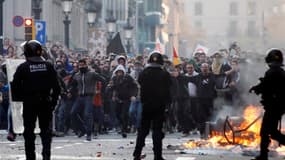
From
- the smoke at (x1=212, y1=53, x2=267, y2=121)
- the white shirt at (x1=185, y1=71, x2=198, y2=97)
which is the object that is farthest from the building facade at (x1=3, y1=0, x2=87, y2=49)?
the smoke at (x1=212, y1=53, x2=267, y2=121)

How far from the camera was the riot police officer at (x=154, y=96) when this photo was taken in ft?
53.0

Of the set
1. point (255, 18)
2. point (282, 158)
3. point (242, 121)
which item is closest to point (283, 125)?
point (242, 121)

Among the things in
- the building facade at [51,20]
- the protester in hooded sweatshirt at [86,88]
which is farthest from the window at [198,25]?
the protester in hooded sweatshirt at [86,88]

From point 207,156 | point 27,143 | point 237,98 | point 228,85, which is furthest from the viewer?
point 228,85

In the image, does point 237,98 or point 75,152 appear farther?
point 237,98

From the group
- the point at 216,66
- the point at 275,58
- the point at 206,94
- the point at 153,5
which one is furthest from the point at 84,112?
the point at 153,5

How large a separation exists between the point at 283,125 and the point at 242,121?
2.54 feet

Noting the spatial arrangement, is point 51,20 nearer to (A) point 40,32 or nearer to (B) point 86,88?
(A) point 40,32

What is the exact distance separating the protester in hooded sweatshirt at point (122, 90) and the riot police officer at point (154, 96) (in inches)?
366

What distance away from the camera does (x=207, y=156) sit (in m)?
17.4

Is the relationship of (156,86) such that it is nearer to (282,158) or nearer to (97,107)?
(282,158)

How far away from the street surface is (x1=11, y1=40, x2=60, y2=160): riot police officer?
2089 millimetres

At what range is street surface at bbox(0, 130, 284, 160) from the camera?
17.0 meters

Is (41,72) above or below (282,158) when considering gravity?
above
